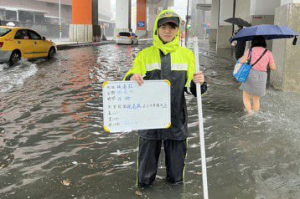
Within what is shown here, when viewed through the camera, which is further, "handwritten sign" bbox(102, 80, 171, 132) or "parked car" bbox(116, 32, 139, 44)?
"parked car" bbox(116, 32, 139, 44)

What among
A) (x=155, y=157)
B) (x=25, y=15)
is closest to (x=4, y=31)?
(x=155, y=157)

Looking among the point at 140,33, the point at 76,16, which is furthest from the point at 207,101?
the point at 140,33

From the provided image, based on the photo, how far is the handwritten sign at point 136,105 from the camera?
3.09 m

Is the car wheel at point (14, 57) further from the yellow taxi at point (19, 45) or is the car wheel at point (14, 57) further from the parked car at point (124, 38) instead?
the parked car at point (124, 38)

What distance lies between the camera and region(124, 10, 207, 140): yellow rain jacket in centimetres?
331

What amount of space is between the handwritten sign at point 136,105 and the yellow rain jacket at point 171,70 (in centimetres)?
17

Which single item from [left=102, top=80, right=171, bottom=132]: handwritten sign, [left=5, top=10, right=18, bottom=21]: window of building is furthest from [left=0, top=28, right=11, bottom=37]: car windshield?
[left=5, top=10, right=18, bottom=21]: window of building

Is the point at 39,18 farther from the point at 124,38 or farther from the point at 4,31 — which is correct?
the point at 4,31

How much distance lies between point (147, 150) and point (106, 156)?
1.35 m

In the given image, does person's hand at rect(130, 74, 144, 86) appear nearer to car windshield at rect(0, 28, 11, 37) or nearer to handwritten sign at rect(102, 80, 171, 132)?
handwritten sign at rect(102, 80, 171, 132)

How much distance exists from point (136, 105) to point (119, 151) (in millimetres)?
1880

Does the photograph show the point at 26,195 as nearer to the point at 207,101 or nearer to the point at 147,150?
the point at 147,150

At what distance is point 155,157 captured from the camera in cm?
359

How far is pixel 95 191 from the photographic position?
3.67 m
